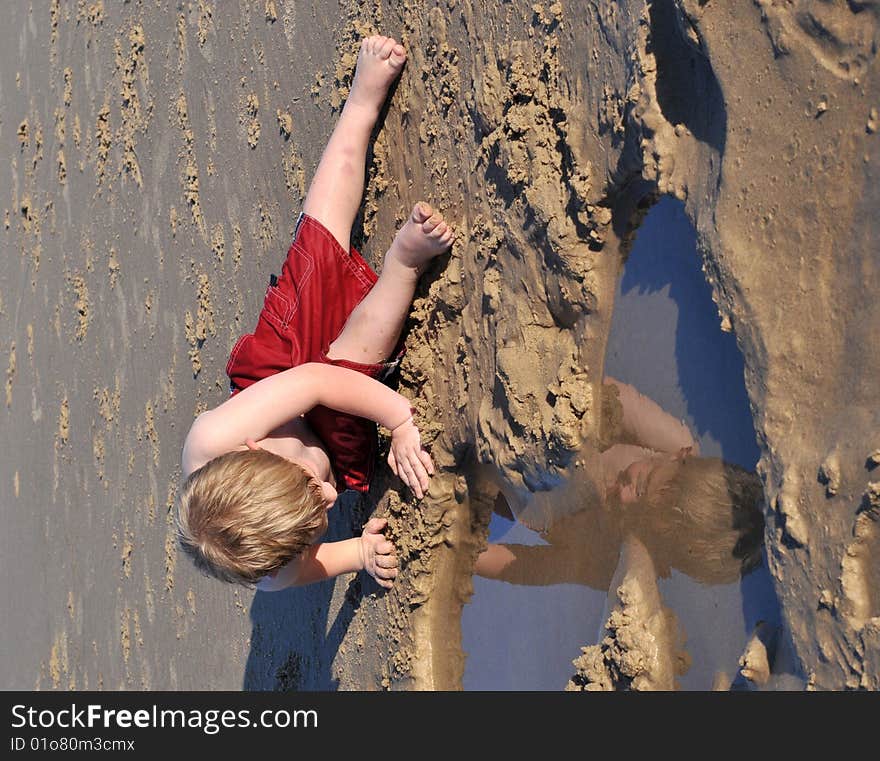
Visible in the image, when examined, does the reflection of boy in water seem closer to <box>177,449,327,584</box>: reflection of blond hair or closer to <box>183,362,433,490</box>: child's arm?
<box>183,362,433,490</box>: child's arm

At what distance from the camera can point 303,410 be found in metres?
1.79

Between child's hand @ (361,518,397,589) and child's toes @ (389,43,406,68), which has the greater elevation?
child's toes @ (389,43,406,68)

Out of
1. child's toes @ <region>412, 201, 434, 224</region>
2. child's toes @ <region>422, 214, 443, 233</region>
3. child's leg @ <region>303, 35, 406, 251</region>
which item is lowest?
child's toes @ <region>422, 214, 443, 233</region>

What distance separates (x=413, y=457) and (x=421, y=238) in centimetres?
46

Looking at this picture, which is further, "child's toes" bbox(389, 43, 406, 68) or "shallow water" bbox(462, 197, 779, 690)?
"child's toes" bbox(389, 43, 406, 68)

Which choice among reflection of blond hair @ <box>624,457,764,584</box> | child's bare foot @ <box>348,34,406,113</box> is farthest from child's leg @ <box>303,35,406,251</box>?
reflection of blond hair @ <box>624,457,764,584</box>

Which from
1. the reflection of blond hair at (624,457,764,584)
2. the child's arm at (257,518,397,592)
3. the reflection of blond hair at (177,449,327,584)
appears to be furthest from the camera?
the child's arm at (257,518,397,592)

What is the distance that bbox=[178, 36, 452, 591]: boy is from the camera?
5.34 ft

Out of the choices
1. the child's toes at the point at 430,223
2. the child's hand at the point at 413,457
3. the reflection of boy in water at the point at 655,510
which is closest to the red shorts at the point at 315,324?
the child's hand at the point at 413,457

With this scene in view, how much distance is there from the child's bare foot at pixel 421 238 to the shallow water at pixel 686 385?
0.41 meters

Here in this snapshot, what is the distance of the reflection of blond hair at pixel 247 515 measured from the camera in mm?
1601

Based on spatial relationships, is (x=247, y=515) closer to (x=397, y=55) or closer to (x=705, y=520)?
(x=705, y=520)

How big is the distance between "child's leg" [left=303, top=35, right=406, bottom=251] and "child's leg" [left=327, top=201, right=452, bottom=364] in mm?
173

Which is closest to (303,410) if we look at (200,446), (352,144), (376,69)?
(200,446)
